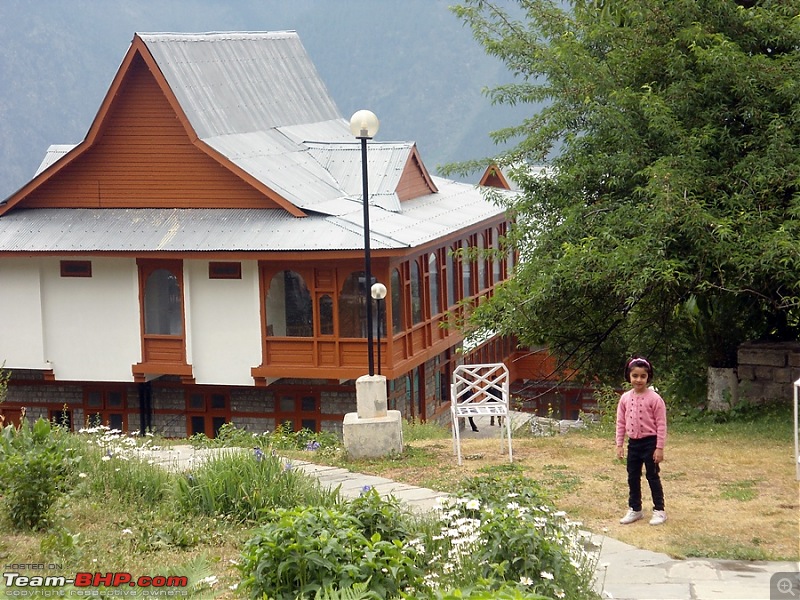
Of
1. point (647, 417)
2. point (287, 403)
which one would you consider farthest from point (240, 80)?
point (647, 417)

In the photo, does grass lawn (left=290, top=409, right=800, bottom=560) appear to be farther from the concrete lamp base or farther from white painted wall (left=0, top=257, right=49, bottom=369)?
white painted wall (left=0, top=257, right=49, bottom=369)

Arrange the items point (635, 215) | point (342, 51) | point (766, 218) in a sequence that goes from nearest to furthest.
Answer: point (766, 218) → point (635, 215) → point (342, 51)

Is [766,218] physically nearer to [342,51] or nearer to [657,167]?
[657,167]

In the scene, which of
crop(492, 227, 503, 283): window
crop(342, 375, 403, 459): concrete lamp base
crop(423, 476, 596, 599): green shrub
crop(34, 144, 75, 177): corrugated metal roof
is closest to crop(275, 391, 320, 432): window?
crop(34, 144, 75, 177): corrugated metal roof

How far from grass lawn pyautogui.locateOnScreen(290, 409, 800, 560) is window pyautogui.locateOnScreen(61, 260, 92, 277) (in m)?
12.5

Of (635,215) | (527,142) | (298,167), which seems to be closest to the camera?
(635,215)

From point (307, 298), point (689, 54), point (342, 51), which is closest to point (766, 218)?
point (689, 54)

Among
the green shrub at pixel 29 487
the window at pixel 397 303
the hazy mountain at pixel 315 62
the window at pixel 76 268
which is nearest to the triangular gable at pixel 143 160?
the window at pixel 76 268

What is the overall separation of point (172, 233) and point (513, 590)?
19.0 metres

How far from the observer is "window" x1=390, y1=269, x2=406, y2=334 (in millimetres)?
24453

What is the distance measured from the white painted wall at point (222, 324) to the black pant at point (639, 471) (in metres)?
15.1

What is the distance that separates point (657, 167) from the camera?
50.6ft

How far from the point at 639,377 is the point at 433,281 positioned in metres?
17.8

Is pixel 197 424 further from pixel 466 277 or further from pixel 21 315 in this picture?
pixel 466 277
